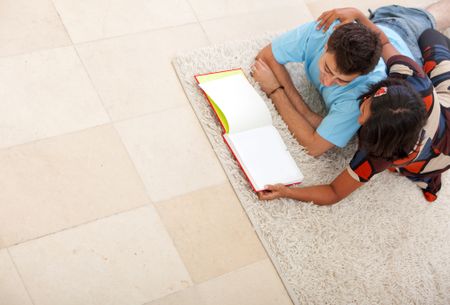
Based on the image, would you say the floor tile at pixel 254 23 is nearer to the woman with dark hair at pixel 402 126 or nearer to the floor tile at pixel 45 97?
the woman with dark hair at pixel 402 126

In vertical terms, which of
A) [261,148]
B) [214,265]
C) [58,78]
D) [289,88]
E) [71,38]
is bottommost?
[214,265]

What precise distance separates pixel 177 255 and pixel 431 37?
1.32 metres

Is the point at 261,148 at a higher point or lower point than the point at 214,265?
higher

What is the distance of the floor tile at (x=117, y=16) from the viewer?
206 centimetres

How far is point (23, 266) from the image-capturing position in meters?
1.52

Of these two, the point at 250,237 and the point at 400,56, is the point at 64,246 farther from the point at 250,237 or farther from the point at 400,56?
the point at 400,56

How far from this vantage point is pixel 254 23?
237 cm

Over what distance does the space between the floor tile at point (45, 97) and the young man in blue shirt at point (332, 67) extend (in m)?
0.65

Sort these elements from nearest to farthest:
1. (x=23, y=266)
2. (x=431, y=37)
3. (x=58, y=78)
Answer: (x=23, y=266) < (x=58, y=78) < (x=431, y=37)

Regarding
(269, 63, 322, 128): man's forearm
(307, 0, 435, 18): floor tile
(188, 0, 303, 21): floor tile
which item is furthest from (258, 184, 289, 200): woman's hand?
(307, 0, 435, 18): floor tile

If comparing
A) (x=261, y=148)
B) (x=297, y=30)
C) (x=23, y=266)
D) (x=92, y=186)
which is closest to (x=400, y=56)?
(x=297, y=30)

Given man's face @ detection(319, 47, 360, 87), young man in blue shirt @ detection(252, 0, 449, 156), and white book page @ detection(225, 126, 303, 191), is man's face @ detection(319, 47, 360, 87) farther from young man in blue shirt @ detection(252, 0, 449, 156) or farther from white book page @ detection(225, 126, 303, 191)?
white book page @ detection(225, 126, 303, 191)

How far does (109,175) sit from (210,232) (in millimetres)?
359

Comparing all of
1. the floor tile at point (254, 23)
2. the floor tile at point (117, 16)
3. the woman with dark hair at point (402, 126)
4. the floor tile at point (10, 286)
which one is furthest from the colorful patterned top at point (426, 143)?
the floor tile at point (10, 286)
